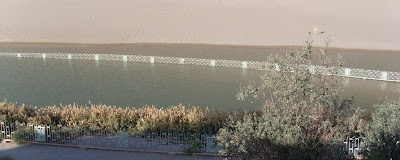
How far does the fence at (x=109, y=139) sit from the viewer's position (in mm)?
8531

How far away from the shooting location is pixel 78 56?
985 inches

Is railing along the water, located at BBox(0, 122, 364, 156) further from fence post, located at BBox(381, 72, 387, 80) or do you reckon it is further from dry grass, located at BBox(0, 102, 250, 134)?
fence post, located at BBox(381, 72, 387, 80)

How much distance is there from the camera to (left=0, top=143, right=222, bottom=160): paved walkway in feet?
26.7

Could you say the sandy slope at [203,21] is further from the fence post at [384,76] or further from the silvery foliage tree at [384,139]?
the silvery foliage tree at [384,139]

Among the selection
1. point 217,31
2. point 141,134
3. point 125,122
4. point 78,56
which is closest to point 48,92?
point 125,122

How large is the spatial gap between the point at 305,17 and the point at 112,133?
35.5 meters

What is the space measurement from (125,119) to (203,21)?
31.2m

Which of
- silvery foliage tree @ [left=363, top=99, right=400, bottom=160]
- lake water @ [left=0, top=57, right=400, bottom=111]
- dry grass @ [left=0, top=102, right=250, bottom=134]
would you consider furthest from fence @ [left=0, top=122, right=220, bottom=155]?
lake water @ [left=0, top=57, right=400, bottom=111]

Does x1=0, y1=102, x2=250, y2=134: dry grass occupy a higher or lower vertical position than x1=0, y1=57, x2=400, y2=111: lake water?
lower

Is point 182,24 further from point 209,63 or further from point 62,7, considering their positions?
point 209,63

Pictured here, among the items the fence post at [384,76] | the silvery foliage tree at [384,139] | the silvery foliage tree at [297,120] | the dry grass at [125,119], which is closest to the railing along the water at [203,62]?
the fence post at [384,76]

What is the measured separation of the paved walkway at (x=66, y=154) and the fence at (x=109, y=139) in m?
0.17

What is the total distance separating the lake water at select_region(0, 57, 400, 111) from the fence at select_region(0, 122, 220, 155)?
14.0ft

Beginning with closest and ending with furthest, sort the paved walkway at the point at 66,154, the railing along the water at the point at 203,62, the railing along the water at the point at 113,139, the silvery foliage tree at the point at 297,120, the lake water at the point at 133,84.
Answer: the silvery foliage tree at the point at 297,120 → the paved walkway at the point at 66,154 → the railing along the water at the point at 113,139 → the lake water at the point at 133,84 → the railing along the water at the point at 203,62
